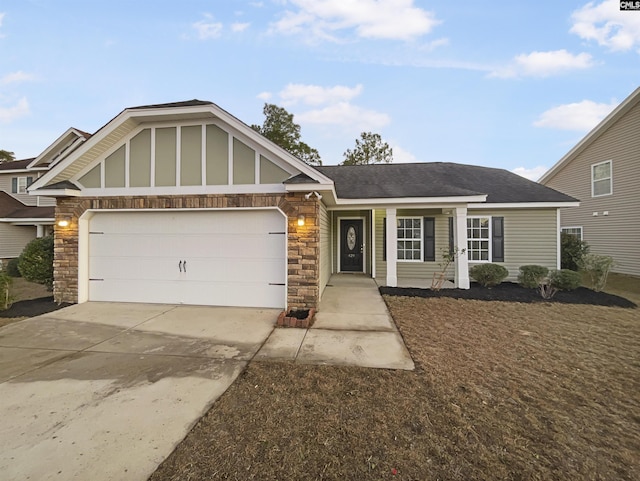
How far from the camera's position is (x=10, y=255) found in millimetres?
14938

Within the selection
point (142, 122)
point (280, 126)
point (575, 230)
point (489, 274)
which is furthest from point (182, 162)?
point (280, 126)

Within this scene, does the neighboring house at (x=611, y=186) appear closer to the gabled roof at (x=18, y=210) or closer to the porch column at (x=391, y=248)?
the porch column at (x=391, y=248)

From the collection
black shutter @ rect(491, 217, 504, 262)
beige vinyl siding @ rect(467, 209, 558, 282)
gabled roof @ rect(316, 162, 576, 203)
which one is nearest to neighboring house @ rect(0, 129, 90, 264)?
gabled roof @ rect(316, 162, 576, 203)

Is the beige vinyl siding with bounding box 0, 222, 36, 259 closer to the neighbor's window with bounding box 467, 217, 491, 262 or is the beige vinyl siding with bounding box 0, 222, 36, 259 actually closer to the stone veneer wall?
the stone veneer wall

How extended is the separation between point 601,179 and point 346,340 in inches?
584

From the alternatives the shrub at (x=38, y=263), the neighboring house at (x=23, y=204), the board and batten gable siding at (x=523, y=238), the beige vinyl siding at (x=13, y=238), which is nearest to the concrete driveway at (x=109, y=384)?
the shrub at (x=38, y=263)

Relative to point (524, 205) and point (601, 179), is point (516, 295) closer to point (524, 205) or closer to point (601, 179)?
point (524, 205)

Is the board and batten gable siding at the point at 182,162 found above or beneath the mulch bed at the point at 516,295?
above

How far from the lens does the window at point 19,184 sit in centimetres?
1605

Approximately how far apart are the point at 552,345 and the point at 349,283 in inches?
216

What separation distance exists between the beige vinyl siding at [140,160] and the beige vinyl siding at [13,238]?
48.8ft

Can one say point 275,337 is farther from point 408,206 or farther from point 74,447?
point 408,206

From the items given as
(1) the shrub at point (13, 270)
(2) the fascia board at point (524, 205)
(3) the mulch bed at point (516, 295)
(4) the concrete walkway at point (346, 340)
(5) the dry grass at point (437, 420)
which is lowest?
(5) the dry grass at point (437, 420)

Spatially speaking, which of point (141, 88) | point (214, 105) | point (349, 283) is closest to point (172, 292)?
point (214, 105)
